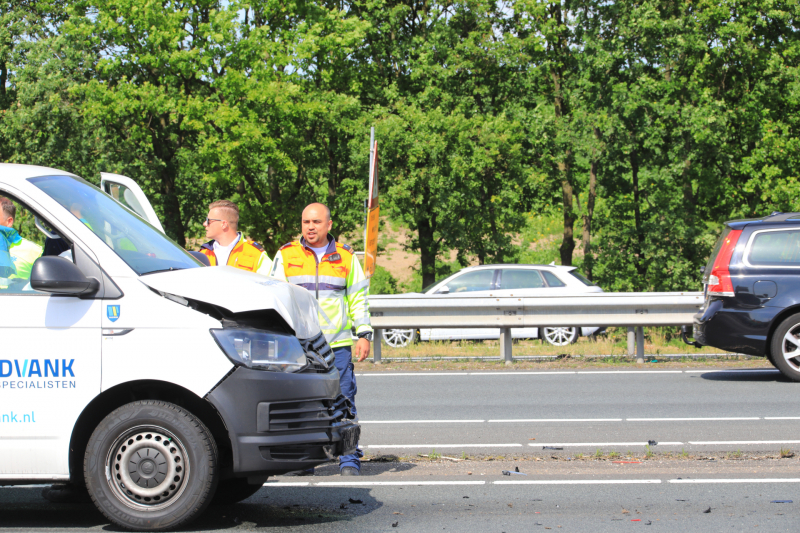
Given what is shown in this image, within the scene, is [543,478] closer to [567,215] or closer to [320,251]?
[320,251]

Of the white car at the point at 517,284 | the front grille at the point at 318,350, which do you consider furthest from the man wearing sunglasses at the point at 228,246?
the white car at the point at 517,284

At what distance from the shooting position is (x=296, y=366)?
4.59 m

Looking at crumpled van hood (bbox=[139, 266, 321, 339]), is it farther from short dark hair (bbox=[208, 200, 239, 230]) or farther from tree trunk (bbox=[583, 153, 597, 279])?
tree trunk (bbox=[583, 153, 597, 279])

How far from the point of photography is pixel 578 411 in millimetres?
8891

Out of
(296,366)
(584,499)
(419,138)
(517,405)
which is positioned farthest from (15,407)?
(419,138)

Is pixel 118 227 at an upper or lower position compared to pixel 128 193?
lower

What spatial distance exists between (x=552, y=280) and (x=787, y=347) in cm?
677

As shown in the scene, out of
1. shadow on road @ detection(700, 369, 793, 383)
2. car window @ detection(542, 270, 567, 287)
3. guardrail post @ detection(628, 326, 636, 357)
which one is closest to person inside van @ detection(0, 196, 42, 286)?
shadow on road @ detection(700, 369, 793, 383)

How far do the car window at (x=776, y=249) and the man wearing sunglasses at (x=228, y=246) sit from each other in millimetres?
7046

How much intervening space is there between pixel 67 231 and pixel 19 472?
1262 millimetres

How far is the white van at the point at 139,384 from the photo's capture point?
436cm

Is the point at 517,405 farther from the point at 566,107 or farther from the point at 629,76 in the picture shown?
the point at 566,107

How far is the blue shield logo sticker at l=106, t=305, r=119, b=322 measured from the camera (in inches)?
175

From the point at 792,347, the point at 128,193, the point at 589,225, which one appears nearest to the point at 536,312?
the point at 792,347
